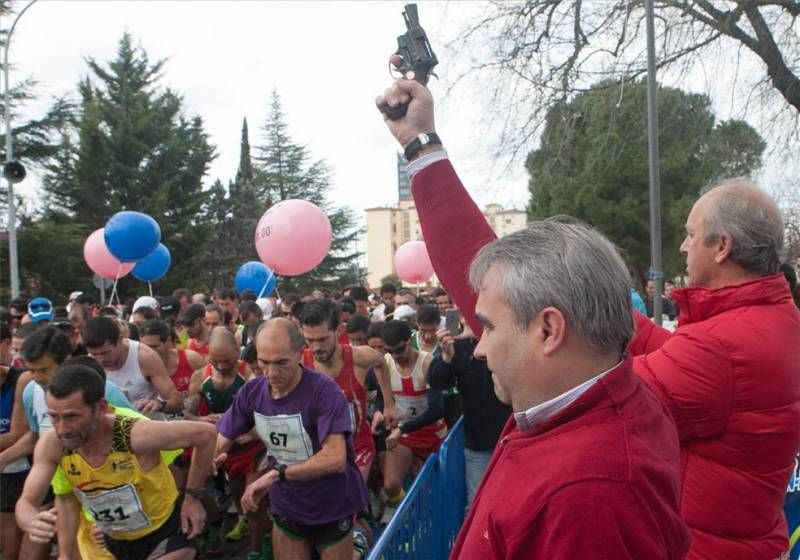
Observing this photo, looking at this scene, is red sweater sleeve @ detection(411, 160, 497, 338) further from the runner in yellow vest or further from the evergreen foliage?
the evergreen foliage

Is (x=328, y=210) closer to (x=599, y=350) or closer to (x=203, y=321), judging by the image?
(x=203, y=321)

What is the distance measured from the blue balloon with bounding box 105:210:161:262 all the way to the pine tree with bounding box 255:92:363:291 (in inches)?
1254

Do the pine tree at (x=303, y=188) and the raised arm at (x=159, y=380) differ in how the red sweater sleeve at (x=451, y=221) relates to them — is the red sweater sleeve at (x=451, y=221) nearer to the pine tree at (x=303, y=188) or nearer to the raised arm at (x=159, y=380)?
the raised arm at (x=159, y=380)

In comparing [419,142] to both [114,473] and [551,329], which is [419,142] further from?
[114,473]

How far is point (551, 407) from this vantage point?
1.20m

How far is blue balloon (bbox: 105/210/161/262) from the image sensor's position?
12.1 m

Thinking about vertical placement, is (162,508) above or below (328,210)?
below

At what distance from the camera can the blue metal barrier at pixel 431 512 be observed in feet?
8.86

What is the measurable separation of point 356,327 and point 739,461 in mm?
5945

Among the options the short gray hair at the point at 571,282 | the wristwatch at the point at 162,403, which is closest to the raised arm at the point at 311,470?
the wristwatch at the point at 162,403

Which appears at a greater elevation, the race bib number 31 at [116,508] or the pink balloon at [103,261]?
the pink balloon at [103,261]

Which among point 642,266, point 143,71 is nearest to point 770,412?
point 642,266

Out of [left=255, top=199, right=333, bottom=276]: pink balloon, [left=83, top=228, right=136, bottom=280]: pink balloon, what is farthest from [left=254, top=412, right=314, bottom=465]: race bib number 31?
[left=83, top=228, right=136, bottom=280]: pink balloon

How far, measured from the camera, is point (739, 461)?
183cm
